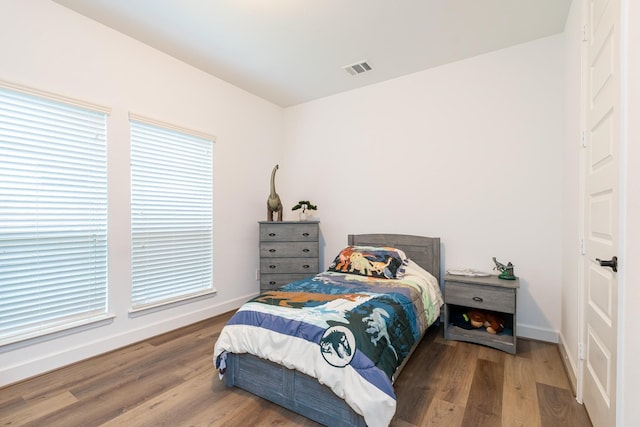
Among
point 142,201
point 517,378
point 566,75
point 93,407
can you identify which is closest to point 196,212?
point 142,201

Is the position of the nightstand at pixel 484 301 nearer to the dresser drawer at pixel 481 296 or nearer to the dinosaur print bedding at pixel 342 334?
the dresser drawer at pixel 481 296

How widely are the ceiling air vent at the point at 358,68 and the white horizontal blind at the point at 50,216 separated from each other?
7.99 feet

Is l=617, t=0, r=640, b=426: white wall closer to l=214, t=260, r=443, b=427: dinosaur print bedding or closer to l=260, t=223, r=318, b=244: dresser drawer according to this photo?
l=214, t=260, r=443, b=427: dinosaur print bedding

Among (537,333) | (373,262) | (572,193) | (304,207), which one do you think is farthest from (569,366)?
(304,207)

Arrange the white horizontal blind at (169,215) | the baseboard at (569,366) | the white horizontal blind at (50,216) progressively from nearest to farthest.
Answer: the baseboard at (569,366)
the white horizontal blind at (50,216)
the white horizontal blind at (169,215)

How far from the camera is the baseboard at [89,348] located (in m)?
2.11

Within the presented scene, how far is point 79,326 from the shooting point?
2412mm

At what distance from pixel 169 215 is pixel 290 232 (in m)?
1.38

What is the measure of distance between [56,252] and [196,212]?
49.8 inches

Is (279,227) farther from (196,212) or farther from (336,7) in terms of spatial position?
(336,7)

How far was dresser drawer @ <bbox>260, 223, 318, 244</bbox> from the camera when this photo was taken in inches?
147

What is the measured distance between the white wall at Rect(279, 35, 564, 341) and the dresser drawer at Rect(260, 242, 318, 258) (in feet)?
1.44

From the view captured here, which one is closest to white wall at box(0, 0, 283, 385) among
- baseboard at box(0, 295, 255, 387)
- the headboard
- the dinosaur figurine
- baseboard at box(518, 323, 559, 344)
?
baseboard at box(0, 295, 255, 387)

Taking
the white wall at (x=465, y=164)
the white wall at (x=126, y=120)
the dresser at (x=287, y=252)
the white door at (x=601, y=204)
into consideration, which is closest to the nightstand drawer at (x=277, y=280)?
the dresser at (x=287, y=252)
